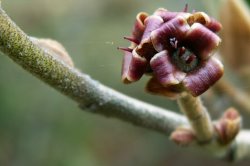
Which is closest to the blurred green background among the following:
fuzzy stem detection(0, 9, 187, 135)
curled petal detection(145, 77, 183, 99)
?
fuzzy stem detection(0, 9, 187, 135)

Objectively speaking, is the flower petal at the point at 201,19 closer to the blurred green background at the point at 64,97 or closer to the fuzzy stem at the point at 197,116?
the fuzzy stem at the point at 197,116

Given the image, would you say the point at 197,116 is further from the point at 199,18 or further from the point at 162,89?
the point at 199,18

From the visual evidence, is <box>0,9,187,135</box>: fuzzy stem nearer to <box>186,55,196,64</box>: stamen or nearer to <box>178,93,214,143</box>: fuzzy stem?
<box>178,93,214,143</box>: fuzzy stem

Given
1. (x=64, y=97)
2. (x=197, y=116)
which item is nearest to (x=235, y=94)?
(x=197, y=116)

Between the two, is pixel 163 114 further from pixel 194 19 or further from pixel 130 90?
pixel 130 90

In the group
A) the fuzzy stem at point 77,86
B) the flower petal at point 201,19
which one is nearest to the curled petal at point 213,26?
the flower petal at point 201,19

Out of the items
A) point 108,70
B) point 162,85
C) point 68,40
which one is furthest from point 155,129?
point 108,70
